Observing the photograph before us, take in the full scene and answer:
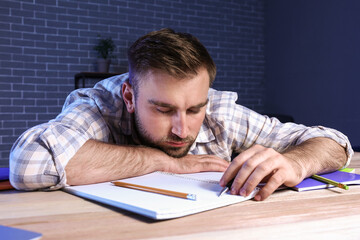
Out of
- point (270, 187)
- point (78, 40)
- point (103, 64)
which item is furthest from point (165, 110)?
point (78, 40)

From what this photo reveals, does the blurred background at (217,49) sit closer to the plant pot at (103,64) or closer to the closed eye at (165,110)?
the plant pot at (103,64)

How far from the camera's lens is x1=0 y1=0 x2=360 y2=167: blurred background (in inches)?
147

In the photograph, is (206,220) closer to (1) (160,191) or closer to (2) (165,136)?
(1) (160,191)

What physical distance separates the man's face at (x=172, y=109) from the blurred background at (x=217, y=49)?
2727mm

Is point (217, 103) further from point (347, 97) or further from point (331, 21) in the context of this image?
point (331, 21)

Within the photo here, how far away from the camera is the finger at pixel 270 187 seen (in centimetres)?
74

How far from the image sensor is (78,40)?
411cm

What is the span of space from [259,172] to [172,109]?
468 millimetres

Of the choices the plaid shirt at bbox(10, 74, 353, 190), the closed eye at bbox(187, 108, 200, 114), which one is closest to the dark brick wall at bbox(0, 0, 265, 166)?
the plaid shirt at bbox(10, 74, 353, 190)

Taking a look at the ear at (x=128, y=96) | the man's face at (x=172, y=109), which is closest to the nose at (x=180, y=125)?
the man's face at (x=172, y=109)

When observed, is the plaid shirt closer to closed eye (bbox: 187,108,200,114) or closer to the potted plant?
closed eye (bbox: 187,108,200,114)

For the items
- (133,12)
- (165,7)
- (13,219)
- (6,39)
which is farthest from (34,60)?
(13,219)

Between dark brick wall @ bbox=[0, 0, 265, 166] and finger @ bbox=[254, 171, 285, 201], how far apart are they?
355 centimetres

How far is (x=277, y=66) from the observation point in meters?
4.76
